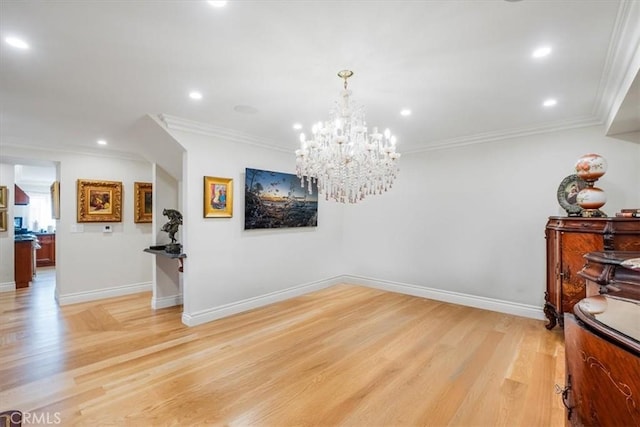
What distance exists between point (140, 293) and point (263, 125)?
152 inches

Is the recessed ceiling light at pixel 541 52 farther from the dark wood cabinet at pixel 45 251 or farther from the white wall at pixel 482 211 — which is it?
the dark wood cabinet at pixel 45 251

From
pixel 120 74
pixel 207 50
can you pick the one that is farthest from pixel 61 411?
pixel 207 50

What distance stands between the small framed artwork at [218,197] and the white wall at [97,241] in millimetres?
2453

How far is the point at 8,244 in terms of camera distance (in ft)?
18.1

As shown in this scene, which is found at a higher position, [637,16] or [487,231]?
[637,16]

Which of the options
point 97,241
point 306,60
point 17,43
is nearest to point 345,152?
point 306,60

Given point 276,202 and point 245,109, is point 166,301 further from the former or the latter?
point 245,109

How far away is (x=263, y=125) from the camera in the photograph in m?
3.87

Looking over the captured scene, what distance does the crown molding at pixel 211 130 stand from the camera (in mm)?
3527

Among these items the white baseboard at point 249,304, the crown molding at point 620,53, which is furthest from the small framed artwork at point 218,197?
the crown molding at point 620,53

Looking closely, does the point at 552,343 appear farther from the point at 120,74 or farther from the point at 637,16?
the point at 120,74

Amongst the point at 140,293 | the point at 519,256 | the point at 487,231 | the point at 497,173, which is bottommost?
the point at 140,293

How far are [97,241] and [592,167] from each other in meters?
6.89

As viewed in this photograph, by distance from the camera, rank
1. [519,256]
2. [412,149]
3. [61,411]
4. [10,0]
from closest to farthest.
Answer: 1. [10,0]
2. [61,411]
3. [519,256]
4. [412,149]
